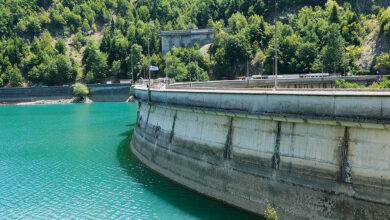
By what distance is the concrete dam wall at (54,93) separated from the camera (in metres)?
131

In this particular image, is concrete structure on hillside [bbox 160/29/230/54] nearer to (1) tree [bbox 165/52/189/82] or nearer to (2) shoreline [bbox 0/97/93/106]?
(1) tree [bbox 165/52/189/82]

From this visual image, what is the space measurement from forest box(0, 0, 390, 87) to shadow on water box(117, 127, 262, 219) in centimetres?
4264

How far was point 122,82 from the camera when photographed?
13188 cm

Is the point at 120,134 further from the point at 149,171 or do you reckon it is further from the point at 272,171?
the point at 272,171

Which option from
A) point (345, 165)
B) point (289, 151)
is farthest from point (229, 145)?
point (345, 165)

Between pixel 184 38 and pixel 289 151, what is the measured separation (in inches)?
5046

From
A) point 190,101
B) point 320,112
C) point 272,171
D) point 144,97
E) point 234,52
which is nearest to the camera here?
point 320,112

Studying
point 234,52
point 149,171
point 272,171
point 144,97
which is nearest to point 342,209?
point 272,171

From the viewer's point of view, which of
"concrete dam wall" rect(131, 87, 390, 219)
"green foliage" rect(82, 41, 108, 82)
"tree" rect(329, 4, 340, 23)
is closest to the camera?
"concrete dam wall" rect(131, 87, 390, 219)

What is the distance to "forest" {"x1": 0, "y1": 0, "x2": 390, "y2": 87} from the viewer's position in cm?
9281

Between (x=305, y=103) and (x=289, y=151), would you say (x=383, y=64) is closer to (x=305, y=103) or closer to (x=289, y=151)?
(x=305, y=103)

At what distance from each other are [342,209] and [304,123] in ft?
19.8

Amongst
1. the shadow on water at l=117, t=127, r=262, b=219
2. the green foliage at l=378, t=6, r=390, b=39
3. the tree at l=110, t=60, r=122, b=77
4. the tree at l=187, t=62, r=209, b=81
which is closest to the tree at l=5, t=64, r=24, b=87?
the tree at l=110, t=60, r=122, b=77

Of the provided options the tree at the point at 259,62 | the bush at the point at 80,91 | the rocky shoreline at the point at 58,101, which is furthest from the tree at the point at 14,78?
the tree at the point at 259,62
